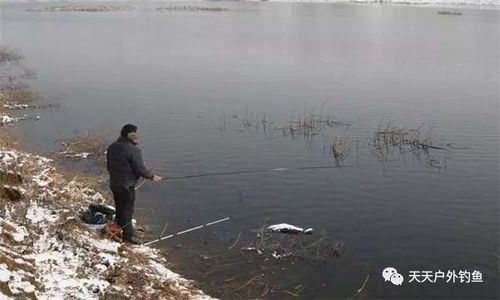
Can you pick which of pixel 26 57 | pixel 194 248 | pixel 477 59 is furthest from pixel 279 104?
pixel 26 57

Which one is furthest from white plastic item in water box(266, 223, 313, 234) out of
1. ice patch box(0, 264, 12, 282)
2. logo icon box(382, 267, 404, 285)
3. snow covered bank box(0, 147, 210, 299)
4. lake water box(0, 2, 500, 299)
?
ice patch box(0, 264, 12, 282)

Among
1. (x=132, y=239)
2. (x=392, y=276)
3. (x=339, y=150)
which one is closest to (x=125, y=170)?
(x=132, y=239)

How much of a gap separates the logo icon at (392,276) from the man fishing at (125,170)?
505cm

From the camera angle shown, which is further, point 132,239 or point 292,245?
point 292,245

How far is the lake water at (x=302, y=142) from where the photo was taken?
1238cm

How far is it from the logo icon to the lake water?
15 cm

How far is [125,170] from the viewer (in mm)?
11758

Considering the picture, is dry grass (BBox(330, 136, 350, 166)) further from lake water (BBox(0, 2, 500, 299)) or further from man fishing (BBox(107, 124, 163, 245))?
man fishing (BBox(107, 124, 163, 245))

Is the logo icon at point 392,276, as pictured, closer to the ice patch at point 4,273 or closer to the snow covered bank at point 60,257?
the snow covered bank at point 60,257

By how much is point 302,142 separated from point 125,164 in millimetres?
10562

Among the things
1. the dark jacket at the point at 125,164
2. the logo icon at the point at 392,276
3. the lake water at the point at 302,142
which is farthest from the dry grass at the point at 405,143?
the dark jacket at the point at 125,164

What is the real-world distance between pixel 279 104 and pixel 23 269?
19.3 meters

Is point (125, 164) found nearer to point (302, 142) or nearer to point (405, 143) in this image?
point (302, 142)

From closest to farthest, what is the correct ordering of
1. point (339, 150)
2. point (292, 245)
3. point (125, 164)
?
point (125, 164) < point (292, 245) < point (339, 150)
